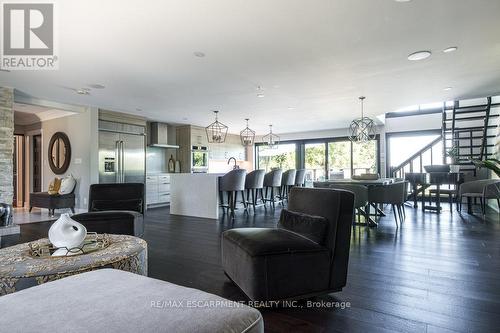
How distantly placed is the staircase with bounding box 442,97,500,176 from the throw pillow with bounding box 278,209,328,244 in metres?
5.58

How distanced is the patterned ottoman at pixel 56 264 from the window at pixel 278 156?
8.91m

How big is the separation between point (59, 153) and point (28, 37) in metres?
4.50

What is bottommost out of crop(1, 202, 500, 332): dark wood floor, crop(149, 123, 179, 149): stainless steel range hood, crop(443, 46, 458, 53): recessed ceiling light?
crop(1, 202, 500, 332): dark wood floor

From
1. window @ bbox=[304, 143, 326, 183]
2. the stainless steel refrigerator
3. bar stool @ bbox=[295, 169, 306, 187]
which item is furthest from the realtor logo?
window @ bbox=[304, 143, 326, 183]

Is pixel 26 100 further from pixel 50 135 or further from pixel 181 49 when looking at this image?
pixel 181 49

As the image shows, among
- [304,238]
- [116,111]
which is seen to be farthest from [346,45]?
[116,111]

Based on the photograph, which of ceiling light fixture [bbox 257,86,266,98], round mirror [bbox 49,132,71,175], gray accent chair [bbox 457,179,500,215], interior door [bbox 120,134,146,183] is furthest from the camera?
interior door [bbox 120,134,146,183]

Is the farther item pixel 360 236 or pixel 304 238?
pixel 360 236

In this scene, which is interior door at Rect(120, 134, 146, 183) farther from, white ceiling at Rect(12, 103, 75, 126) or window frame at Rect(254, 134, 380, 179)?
window frame at Rect(254, 134, 380, 179)

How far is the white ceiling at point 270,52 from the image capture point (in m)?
2.47

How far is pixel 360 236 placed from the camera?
13.0 feet

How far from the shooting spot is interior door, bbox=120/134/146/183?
6.83 metres

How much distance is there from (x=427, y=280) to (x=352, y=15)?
2.41 metres

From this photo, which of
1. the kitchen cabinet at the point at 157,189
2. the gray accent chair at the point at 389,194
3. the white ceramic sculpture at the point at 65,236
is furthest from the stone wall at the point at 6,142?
the gray accent chair at the point at 389,194
